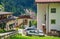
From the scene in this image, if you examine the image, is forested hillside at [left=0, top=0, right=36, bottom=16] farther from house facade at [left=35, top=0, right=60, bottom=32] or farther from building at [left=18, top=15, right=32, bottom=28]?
house facade at [left=35, top=0, right=60, bottom=32]

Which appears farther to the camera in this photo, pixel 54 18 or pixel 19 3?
pixel 19 3

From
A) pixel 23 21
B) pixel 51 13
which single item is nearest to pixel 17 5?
pixel 23 21

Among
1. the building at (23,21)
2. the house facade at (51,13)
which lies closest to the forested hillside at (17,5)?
the building at (23,21)

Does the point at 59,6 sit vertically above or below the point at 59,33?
above

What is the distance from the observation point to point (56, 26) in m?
45.9

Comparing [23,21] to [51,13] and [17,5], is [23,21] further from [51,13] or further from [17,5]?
[17,5]

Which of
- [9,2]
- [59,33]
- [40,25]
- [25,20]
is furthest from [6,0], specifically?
[59,33]

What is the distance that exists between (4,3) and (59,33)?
237ft

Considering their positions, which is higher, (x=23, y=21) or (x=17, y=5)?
(x=17, y=5)

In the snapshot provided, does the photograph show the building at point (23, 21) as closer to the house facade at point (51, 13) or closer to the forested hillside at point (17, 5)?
the house facade at point (51, 13)

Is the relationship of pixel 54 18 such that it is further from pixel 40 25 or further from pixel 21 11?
pixel 21 11

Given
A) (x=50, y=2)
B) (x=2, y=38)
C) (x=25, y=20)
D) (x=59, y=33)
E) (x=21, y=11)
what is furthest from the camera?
(x=21, y=11)

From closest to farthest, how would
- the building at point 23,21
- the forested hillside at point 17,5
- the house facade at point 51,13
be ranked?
the house facade at point 51,13, the building at point 23,21, the forested hillside at point 17,5

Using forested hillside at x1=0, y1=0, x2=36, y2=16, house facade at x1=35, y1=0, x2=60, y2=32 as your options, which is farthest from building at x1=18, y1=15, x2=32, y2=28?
forested hillside at x1=0, y1=0, x2=36, y2=16
